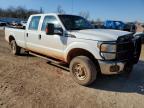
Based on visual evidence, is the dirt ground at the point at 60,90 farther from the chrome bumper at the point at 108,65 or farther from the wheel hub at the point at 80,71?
the chrome bumper at the point at 108,65

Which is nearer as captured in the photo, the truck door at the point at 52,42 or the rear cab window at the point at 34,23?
the truck door at the point at 52,42

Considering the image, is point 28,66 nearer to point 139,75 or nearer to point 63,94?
point 63,94

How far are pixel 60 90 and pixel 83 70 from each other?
88 cm

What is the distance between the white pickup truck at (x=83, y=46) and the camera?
5.45 metres

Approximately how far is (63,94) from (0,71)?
275 centimetres

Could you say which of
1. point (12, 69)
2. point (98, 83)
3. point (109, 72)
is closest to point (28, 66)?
point (12, 69)

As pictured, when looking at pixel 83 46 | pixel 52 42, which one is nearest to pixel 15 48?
pixel 52 42

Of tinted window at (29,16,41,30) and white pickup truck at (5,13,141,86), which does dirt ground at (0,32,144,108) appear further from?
tinted window at (29,16,41,30)

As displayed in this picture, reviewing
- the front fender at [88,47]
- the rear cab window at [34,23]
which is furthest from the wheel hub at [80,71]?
the rear cab window at [34,23]

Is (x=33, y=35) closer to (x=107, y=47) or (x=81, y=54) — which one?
(x=81, y=54)

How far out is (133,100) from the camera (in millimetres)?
5027

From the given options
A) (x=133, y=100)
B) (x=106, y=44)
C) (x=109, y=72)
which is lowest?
(x=133, y=100)

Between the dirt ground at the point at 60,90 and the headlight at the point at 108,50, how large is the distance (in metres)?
0.91

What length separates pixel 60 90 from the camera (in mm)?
5484
